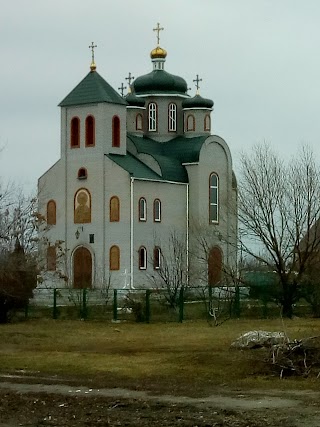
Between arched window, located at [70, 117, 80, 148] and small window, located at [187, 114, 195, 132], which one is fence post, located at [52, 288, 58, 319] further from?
small window, located at [187, 114, 195, 132]

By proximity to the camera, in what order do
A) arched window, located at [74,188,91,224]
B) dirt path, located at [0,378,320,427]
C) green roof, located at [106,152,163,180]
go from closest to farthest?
1. dirt path, located at [0,378,320,427]
2. green roof, located at [106,152,163,180]
3. arched window, located at [74,188,91,224]

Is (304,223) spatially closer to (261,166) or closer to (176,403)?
(261,166)

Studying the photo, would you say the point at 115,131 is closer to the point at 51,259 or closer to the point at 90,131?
the point at 90,131

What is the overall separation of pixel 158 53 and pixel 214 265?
14761 millimetres

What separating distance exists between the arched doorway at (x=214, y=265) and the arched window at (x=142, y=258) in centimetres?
355

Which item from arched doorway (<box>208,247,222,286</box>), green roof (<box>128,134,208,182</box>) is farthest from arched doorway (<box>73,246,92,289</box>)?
arched doorway (<box>208,247,222,286</box>)

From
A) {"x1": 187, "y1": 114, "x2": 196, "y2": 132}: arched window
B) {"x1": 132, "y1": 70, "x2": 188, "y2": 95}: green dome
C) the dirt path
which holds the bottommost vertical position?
the dirt path

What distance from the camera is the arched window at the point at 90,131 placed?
2527 inches

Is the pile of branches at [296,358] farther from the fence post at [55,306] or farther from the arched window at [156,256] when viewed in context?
the arched window at [156,256]

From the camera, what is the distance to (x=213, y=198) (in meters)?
68.4

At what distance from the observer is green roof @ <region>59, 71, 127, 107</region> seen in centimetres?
6412

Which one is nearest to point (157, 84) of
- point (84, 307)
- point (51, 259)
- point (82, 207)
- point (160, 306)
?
point (82, 207)

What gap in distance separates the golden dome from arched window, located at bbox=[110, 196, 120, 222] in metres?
12.4

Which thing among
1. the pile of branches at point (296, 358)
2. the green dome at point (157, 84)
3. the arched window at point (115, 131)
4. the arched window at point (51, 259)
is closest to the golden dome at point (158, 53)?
the green dome at point (157, 84)
